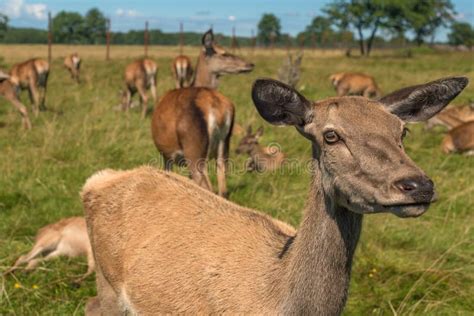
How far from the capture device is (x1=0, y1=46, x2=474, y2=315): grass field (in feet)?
14.8

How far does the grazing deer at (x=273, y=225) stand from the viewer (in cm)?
241

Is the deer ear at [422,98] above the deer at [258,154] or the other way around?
above

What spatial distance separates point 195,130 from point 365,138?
418 cm

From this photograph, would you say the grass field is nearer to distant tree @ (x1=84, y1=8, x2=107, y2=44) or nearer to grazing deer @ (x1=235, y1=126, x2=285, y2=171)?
grazing deer @ (x1=235, y1=126, x2=285, y2=171)

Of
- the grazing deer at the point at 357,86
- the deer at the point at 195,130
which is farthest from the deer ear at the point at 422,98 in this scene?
the grazing deer at the point at 357,86

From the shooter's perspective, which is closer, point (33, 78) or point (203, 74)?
point (203, 74)

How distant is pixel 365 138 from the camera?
8.01 feet

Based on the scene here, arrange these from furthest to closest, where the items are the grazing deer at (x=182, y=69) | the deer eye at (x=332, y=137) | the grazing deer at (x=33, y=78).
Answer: the grazing deer at (x=182, y=69)
the grazing deer at (x=33, y=78)
the deer eye at (x=332, y=137)

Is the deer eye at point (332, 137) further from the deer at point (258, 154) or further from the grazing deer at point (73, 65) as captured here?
the grazing deer at point (73, 65)

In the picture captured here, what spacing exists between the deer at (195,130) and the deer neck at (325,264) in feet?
12.3

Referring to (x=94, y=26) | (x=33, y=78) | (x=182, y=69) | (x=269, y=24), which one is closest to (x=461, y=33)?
(x=269, y=24)

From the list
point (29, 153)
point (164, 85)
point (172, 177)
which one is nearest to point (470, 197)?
point (172, 177)

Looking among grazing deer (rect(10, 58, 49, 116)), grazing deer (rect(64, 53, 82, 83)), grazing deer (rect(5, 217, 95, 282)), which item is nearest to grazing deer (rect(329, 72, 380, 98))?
grazing deer (rect(10, 58, 49, 116))

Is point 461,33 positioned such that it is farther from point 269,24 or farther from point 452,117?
point 452,117
